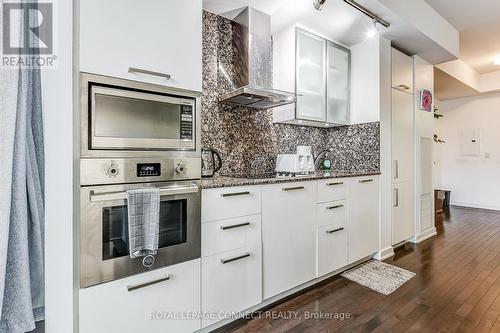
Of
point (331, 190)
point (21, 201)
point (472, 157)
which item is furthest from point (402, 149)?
point (472, 157)

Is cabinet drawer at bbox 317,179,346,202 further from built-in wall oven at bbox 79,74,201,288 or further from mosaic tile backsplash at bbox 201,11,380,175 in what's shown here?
built-in wall oven at bbox 79,74,201,288

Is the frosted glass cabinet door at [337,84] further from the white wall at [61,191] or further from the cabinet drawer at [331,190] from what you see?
the white wall at [61,191]

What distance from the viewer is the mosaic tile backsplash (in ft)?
7.98

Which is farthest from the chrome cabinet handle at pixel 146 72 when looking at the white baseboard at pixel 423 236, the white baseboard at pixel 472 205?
the white baseboard at pixel 472 205

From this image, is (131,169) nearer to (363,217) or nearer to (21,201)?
(21,201)

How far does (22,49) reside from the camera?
54.6 inches

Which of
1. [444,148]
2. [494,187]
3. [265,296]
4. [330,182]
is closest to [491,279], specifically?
[330,182]

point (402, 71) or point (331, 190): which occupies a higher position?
point (402, 71)

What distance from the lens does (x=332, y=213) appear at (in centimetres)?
244

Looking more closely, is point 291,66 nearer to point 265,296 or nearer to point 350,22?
point 350,22

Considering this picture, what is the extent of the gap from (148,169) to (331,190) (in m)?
1.65

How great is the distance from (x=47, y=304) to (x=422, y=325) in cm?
225

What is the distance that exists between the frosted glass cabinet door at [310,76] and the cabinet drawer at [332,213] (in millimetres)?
953

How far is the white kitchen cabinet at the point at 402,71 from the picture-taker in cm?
326
